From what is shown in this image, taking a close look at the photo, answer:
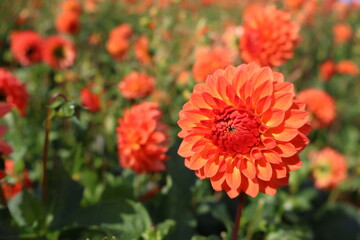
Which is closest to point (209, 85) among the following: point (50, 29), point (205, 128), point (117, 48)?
point (205, 128)

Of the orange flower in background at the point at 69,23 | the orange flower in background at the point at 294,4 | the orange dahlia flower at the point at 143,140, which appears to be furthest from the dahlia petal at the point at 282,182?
the orange flower in background at the point at 69,23

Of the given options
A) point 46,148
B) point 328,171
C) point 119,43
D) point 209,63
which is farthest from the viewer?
point 119,43

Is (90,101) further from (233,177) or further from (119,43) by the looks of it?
(233,177)

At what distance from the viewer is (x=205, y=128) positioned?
905mm

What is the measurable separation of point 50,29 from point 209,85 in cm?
360

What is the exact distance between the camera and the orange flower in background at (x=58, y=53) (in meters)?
2.58

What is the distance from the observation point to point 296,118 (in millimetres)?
859

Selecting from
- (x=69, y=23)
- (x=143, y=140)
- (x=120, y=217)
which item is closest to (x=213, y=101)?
(x=143, y=140)

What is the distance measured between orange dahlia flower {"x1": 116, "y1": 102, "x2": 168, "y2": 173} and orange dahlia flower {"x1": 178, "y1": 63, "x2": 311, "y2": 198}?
361 millimetres

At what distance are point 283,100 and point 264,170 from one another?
0.17 m

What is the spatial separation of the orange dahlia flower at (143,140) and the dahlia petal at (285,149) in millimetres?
499

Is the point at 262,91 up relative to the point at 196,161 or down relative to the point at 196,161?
up

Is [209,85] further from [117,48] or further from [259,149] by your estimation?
[117,48]

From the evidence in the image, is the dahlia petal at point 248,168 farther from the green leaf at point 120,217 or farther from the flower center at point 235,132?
the green leaf at point 120,217
